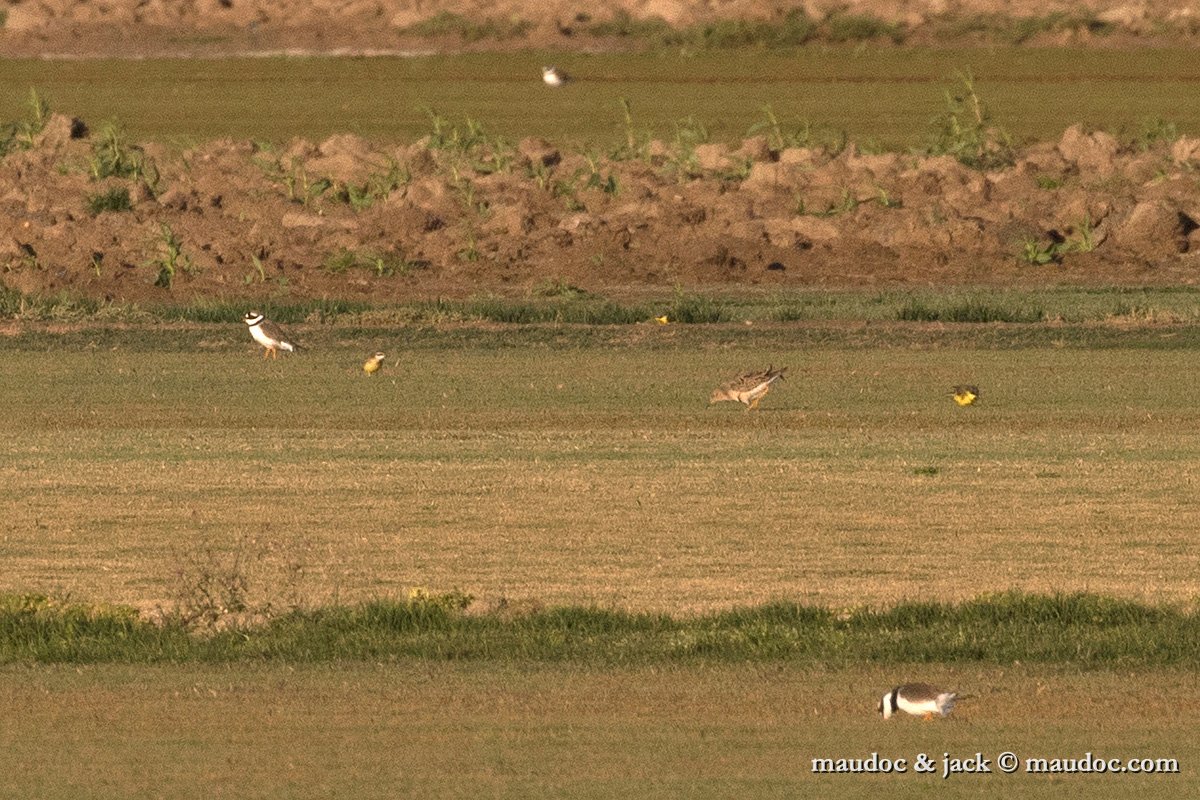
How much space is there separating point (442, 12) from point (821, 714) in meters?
40.8

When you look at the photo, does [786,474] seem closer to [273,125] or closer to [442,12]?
[273,125]

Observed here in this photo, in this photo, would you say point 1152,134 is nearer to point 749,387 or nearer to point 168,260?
point 168,260

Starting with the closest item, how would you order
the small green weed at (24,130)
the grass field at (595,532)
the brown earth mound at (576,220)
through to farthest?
the grass field at (595,532) < the brown earth mound at (576,220) < the small green weed at (24,130)

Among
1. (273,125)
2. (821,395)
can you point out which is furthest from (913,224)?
(273,125)

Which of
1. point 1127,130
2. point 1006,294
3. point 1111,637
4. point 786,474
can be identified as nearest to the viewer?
point 1111,637

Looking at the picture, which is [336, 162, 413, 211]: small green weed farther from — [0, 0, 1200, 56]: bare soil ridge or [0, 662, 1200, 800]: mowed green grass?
[0, 662, 1200, 800]: mowed green grass

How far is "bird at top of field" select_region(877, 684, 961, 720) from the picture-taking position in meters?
9.28

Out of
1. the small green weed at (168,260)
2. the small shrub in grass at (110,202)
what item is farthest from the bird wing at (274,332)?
the small shrub in grass at (110,202)

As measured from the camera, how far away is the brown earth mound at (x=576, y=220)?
29.4 metres

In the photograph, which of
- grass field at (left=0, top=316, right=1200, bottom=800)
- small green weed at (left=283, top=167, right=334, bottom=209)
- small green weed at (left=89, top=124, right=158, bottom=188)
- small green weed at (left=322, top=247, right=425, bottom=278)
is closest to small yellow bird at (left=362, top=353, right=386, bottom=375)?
grass field at (left=0, top=316, right=1200, bottom=800)

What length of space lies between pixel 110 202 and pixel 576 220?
570cm

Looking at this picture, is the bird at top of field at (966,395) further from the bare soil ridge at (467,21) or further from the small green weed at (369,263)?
the bare soil ridge at (467,21)

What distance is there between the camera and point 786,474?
16.2 metres

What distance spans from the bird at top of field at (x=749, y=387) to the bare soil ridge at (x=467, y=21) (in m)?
29.3
